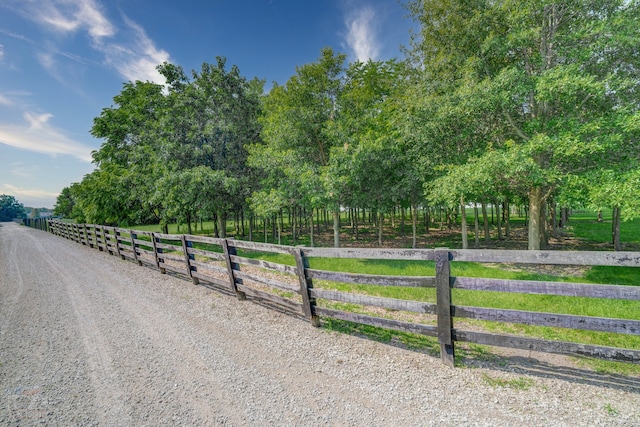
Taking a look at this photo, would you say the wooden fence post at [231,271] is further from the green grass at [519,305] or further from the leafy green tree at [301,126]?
the leafy green tree at [301,126]

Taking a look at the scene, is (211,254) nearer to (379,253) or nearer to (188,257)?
(188,257)

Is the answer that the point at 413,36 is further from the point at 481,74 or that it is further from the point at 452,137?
the point at 452,137

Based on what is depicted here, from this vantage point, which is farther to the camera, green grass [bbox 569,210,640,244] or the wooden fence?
green grass [bbox 569,210,640,244]

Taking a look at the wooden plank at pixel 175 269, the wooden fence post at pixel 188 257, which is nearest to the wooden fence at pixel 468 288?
the wooden fence post at pixel 188 257

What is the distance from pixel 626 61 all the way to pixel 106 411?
1504cm

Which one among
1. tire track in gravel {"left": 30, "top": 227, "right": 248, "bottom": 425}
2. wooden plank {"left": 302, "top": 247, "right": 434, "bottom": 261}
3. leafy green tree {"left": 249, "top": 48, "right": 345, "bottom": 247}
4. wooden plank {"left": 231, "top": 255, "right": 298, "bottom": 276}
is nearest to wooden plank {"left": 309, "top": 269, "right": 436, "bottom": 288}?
wooden plank {"left": 302, "top": 247, "right": 434, "bottom": 261}

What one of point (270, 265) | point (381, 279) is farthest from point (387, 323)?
point (270, 265)

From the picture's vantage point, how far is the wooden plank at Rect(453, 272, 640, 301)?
2592 mm

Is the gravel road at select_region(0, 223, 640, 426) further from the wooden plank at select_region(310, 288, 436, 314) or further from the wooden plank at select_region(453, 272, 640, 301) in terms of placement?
the wooden plank at select_region(453, 272, 640, 301)

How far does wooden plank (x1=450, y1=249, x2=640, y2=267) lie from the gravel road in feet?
4.44

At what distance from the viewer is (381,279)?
3.81 metres

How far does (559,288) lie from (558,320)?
407mm

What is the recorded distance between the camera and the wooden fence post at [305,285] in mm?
4496

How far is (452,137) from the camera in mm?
12188
